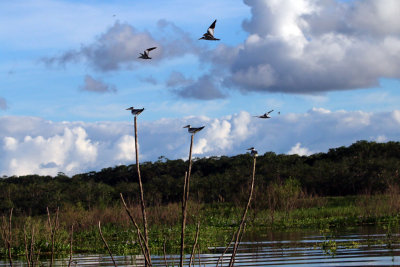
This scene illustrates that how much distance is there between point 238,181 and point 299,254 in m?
33.3

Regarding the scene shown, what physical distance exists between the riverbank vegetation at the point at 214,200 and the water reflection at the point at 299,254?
1.23 m

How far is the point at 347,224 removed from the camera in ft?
88.2

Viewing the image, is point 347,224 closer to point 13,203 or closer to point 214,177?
point 214,177

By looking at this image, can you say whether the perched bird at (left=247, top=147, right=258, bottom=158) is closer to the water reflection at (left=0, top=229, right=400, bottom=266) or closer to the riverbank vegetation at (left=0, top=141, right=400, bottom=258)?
the riverbank vegetation at (left=0, top=141, right=400, bottom=258)

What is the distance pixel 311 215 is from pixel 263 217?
2907 millimetres

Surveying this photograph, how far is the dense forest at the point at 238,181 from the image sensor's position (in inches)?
1801

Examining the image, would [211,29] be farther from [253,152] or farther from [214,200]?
[214,200]

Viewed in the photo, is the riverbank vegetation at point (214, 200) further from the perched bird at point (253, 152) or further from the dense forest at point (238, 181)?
the perched bird at point (253, 152)

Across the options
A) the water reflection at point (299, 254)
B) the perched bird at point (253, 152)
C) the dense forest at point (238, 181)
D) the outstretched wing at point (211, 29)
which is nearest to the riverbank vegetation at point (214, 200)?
the dense forest at point (238, 181)

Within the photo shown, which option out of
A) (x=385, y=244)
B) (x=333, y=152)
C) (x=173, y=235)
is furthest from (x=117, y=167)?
(x=385, y=244)

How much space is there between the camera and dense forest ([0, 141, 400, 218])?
150 feet

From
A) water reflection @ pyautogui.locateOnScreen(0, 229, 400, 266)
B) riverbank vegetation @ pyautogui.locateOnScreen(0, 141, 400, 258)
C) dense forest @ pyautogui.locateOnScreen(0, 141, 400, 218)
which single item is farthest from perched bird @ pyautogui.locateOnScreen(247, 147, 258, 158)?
dense forest @ pyautogui.locateOnScreen(0, 141, 400, 218)

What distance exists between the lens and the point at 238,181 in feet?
166

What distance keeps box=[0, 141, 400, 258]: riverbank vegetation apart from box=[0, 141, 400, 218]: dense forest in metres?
0.08
